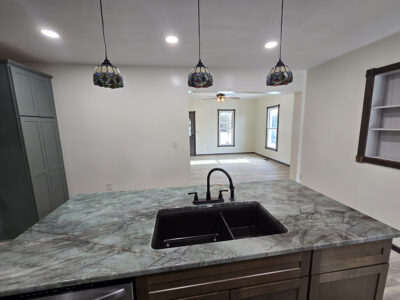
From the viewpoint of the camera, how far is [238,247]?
91 cm

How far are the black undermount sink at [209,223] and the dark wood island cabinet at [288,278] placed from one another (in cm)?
34

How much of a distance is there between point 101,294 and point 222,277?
54 centimetres

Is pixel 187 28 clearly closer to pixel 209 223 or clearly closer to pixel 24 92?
pixel 209 223

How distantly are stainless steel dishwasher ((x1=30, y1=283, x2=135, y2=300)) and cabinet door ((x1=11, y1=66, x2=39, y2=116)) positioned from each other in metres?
2.42

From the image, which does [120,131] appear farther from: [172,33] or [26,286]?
[26,286]

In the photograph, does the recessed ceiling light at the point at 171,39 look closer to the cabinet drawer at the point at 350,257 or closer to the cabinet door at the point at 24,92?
the cabinet door at the point at 24,92

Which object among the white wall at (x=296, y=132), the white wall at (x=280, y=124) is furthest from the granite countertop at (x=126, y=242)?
the white wall at (x=280, y=124)

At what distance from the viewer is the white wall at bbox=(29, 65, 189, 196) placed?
9.74 ft

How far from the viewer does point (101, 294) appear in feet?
2.50

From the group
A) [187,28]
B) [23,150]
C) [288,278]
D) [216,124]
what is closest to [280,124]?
[216,124]

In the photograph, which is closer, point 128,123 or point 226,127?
point 128,123

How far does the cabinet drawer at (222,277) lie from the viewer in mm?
836

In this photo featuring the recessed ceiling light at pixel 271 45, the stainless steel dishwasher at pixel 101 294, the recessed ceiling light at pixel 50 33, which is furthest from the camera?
the recessed ceiling light at pixel 271 45

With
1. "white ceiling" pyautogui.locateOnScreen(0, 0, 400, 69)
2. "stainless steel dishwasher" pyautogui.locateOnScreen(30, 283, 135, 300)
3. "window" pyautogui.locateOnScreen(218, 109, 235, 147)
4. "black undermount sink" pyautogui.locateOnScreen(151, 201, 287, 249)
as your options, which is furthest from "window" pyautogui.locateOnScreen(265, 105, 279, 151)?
"stainless steel dishwasher" pyautogui.locateOnScreen(30, 283, 135, 300)
